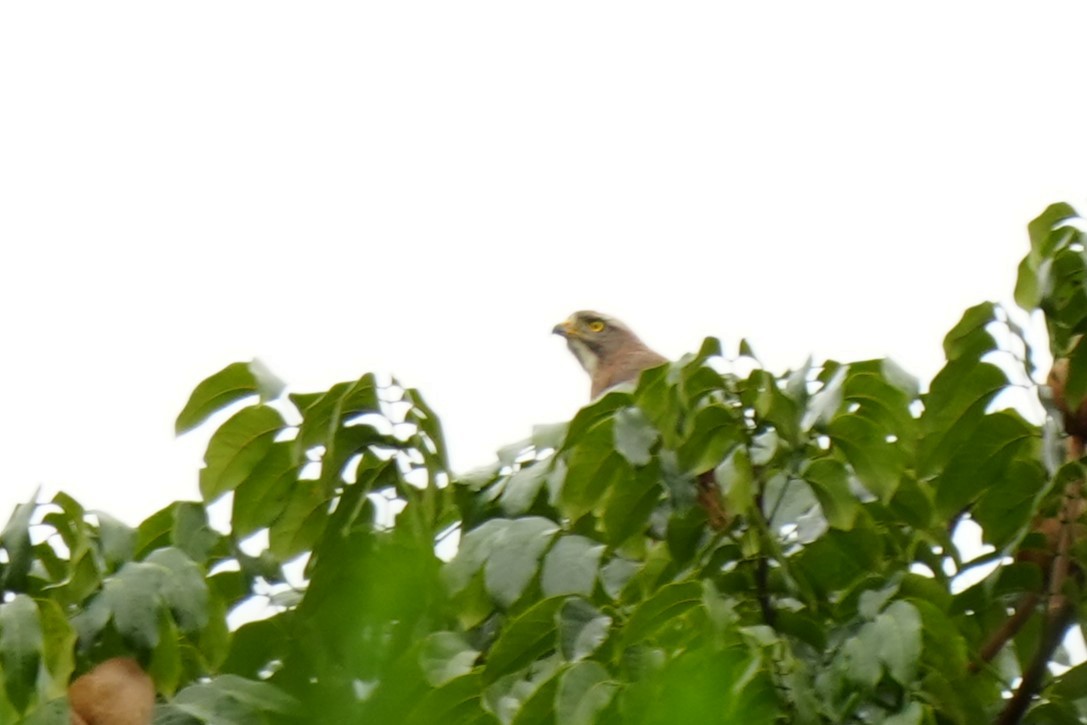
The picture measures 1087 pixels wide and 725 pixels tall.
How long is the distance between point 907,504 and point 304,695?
5.55ft

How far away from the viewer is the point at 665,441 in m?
2.43

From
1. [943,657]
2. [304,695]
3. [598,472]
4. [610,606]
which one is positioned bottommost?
[943,657]

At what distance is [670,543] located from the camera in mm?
2525

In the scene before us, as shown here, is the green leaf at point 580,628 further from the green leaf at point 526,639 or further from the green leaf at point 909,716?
the green leaf at point 909,716

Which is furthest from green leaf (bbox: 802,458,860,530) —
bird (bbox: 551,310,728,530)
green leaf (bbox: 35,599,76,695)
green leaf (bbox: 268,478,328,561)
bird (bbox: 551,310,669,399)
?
bird (bbox: 551,310,669,399)

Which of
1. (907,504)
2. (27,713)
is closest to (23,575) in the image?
(27,713)

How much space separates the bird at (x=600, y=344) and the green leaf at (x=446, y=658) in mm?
5091

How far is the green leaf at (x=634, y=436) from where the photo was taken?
2.39 meters

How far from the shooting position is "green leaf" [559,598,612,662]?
6.91 feet

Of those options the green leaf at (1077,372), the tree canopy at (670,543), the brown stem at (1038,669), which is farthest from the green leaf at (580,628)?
the green leaf at (1077,372)

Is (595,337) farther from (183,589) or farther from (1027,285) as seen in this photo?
(183,589)

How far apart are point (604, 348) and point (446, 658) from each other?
5.64 m

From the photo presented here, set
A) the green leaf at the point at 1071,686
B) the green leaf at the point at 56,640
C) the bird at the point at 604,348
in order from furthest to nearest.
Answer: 1. the bird at the point at 604,348
2. the green leaf at the point at 1071,686
3. the green leaf at the point at 56,640

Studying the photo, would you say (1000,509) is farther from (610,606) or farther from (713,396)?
(610,606)
